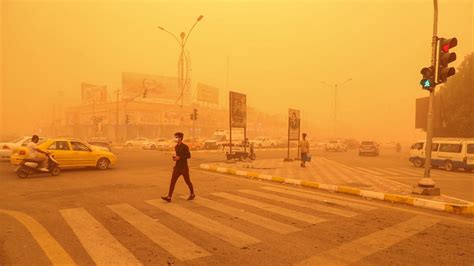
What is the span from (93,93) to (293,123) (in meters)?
68.2

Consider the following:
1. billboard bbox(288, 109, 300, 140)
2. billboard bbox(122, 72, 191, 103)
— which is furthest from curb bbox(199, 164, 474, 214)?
billboard bbox(122, 72, 191, 103)

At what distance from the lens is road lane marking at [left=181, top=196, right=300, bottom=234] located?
661cm

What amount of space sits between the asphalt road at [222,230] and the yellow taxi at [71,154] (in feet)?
15.8

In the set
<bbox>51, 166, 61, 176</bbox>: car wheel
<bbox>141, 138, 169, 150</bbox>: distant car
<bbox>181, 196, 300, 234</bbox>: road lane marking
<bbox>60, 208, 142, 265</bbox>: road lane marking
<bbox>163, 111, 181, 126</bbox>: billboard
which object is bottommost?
<bbox>60, 208, 142, 265</bbox>: road lane marking

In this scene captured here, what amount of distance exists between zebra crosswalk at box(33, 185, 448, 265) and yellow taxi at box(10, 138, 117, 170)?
8.65 meters

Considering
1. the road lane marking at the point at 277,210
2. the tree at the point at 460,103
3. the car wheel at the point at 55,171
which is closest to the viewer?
the road lane marking at the point at 277,210

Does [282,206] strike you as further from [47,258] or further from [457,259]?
[47,258]

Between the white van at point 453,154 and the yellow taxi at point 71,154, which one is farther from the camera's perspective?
the white van at point 453,154

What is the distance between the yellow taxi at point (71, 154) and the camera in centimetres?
1474

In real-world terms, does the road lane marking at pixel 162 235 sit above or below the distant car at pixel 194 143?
below

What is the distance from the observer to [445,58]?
10102mm

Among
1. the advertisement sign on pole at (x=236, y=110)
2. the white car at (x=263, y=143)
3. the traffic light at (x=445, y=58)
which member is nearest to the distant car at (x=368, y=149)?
the white car at (x=263, y=143)

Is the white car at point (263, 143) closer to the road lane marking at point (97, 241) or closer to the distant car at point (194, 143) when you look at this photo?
the distant car at point (194, 143)

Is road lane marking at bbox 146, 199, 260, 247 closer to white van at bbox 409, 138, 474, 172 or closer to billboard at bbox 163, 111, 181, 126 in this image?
white van at bbox 409, 138, 474, 172
